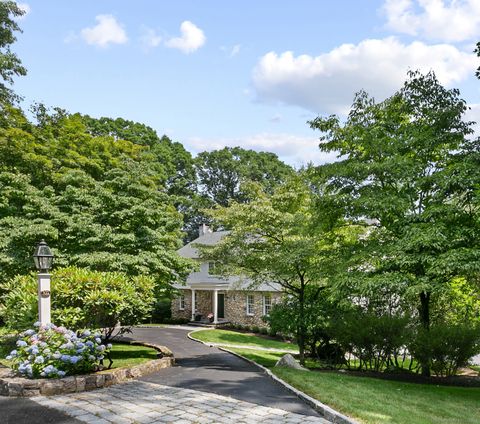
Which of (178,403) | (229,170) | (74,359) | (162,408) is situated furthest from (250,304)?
(229,170)

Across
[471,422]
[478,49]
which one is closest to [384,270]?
[471,422]

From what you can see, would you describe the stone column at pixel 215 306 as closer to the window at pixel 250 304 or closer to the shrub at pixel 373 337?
the window at pixel 250 304

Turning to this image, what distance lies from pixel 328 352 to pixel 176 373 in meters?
6.35

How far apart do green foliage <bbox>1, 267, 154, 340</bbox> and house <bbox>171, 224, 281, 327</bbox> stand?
16300 mm

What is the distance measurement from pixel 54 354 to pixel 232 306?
22934 mm

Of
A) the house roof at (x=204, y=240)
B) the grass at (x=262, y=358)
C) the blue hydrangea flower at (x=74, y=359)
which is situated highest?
the house roof at (x=204, y=240)

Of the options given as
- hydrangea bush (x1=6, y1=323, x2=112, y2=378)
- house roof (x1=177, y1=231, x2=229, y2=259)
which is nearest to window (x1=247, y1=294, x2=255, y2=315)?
house roof (x1=177, y1=231, x2=229, y2=259)

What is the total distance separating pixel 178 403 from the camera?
7.36 meters

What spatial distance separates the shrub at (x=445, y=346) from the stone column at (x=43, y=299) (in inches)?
374

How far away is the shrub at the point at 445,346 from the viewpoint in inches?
457

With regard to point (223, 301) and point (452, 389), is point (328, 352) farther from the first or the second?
point (223, 301)

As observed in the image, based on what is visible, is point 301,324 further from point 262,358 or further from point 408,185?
point 408,185

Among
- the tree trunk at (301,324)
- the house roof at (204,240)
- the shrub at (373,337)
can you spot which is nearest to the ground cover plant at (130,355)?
the tree trunk at (301,324)

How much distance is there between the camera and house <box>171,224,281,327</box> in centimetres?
2848
